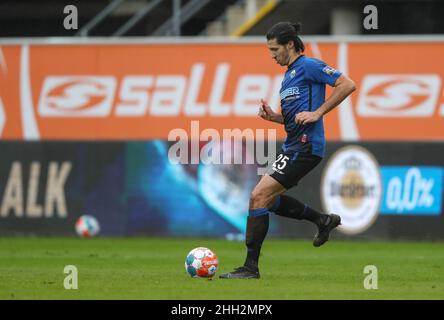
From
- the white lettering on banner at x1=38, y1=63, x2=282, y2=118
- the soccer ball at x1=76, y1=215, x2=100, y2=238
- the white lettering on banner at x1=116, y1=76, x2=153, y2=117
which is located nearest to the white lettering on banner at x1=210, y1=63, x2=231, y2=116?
Result: the white lettering on banner at x1=38, y1=63, x2=282, y2=118

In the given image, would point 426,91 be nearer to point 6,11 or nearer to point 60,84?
point 60,84

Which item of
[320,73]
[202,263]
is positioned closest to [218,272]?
[202,263]

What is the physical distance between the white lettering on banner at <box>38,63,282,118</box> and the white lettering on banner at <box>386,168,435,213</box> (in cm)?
329

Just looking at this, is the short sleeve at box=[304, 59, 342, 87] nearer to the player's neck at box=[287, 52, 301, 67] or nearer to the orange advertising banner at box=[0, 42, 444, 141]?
the player's neck at box=[287, 52, 301, 67]

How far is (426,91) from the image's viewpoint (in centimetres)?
2064

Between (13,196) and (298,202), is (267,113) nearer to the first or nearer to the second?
(298,202)

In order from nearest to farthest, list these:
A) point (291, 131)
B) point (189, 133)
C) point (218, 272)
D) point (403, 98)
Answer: point (291, 131), point (218, 272), point (403, 98), point (189, 133)

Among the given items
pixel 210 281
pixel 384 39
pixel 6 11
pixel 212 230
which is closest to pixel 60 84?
pixel 212 230

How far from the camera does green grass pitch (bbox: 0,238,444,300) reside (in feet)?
31.6

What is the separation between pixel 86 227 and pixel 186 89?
3.43m

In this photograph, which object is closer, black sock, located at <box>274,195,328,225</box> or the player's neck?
the player's neck

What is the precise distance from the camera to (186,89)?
21.1 meters

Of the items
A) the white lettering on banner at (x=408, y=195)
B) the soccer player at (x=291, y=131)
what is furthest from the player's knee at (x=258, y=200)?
the white lettering on banner at (x=408, y=195)

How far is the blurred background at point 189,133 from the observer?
19.6m
